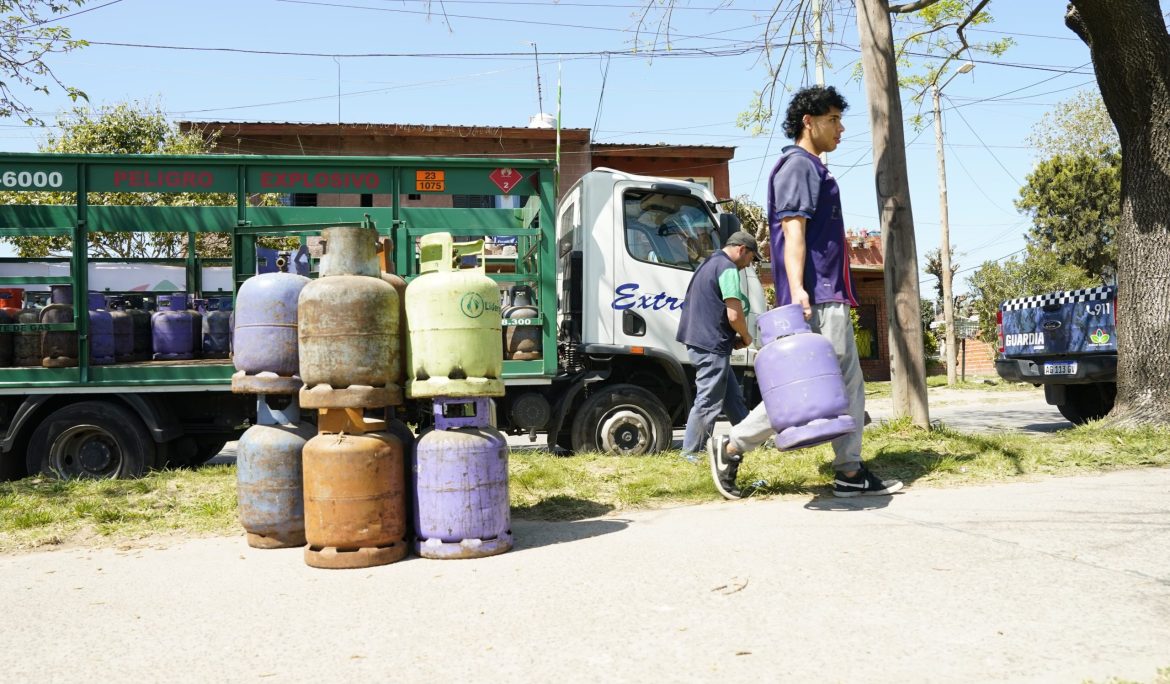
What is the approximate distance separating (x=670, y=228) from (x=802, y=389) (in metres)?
3.49

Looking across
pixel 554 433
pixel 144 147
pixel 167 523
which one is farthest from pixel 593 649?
pixel 144 147

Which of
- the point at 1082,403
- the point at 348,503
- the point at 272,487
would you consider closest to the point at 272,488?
the point at 272,487

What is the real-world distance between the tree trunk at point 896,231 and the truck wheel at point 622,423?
1.94 m

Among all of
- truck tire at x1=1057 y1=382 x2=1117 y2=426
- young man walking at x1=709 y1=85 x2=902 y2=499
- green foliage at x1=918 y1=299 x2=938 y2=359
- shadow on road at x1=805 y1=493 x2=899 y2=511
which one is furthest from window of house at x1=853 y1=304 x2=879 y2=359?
shadow on road at x1=805 y1=493 x2=899 y2=511

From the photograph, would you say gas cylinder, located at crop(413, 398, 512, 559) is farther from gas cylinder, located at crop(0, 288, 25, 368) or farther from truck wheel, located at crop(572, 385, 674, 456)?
gas cylinder, located at crop(0, 288, 25, 368)

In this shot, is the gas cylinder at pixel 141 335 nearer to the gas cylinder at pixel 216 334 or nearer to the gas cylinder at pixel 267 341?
the gas cylinder at pixel 216 334

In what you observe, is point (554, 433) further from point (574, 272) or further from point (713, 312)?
point (713, 312)

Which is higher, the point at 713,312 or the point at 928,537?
the point at 713,312

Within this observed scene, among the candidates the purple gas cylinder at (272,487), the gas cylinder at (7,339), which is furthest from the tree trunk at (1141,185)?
the gas cylinder at (7,339)

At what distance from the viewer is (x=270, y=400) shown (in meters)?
4.59

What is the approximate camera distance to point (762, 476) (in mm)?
5613

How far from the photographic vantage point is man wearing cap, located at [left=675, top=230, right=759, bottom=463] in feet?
21.1

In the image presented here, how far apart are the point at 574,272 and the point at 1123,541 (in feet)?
16.0

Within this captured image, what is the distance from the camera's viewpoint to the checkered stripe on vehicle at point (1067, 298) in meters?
9.67
